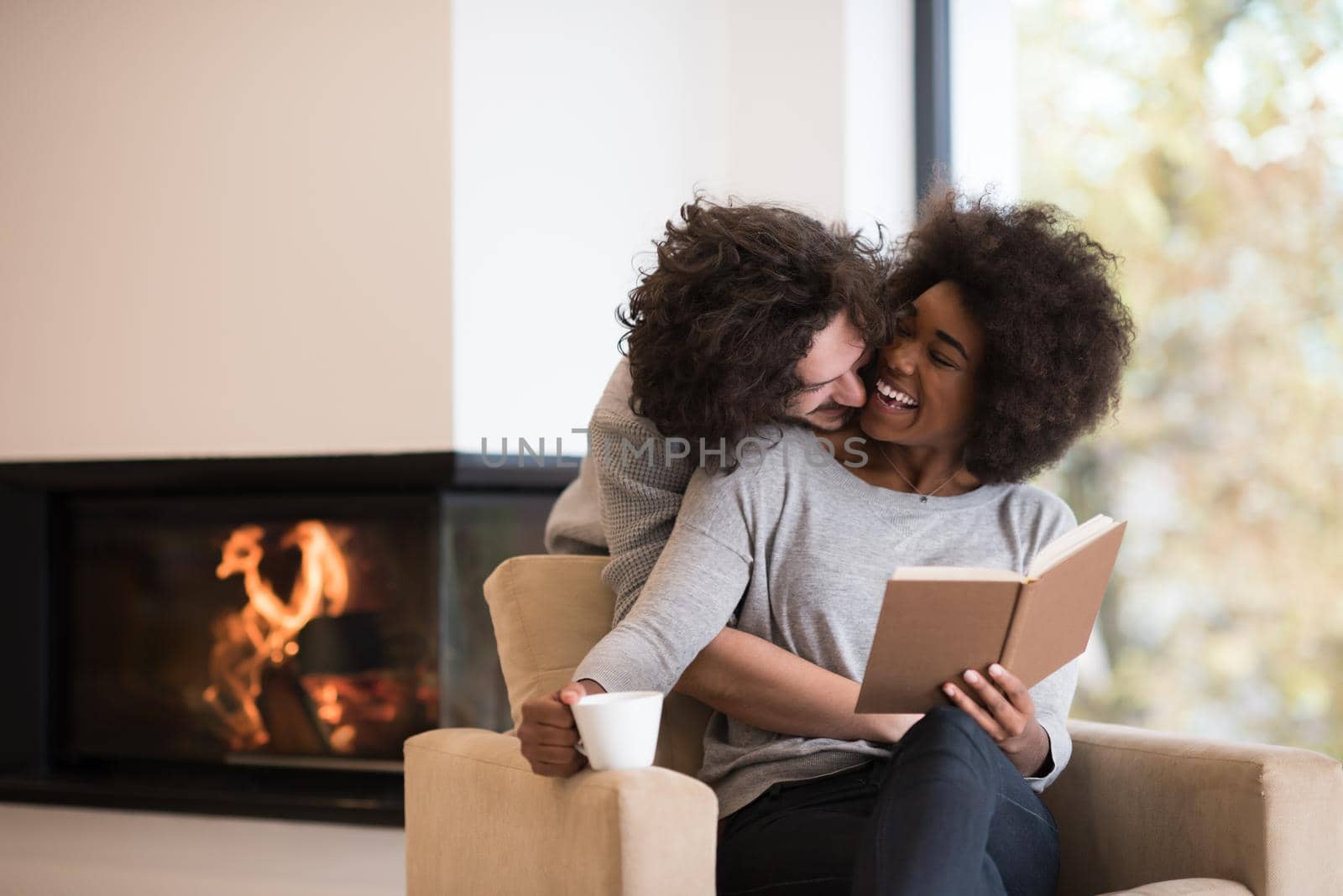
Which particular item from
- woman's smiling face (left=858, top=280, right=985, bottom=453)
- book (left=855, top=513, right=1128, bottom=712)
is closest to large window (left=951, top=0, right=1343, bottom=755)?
woman's smiling face (left=858, top=280, right=985, bottom=453)

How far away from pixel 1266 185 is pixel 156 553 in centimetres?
296

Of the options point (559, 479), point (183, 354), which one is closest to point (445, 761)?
point (559, 479)

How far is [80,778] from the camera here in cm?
318

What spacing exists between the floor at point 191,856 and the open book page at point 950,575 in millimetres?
1510

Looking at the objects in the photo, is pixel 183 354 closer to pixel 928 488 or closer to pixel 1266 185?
pixel 928 488

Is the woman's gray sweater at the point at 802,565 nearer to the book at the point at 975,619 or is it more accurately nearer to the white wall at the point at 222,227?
the book at the point at 975,619

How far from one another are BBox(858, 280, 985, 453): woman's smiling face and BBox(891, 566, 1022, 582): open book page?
0.41m

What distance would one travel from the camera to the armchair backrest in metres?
1.59

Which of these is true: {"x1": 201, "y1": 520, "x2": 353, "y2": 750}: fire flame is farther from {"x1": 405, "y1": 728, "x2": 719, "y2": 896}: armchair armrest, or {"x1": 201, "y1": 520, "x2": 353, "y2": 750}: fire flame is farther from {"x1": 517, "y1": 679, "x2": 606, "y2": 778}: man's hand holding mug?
{"x1": 517, "y1": 679, "x2": 606, "y2": 778}: man's hand holding mug

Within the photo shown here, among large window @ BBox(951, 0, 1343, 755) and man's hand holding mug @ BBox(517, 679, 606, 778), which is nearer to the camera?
man's hand holding mug @ BBox(517, 679, 606, 778)

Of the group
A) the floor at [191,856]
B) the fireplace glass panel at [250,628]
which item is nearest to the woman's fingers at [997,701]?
the floor at [191,856]

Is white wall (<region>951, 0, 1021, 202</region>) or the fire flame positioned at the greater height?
white wall (<region>951, 0, 1021, 202</region>)

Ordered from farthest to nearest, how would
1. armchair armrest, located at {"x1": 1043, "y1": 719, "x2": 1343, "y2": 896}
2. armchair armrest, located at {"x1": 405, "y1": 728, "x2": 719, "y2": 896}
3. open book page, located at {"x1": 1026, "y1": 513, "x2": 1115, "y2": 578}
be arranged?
1. armchair armrest, located at {"x1": 1043, "y1": 719, "x2": 1343, "y2": 896}
2. open book page, located at {"x1": 1026, "y1": 513, "x2": 1115, "y2": 578}
3. armchair armrest, located at {"x1": 405, "y1": 728, "x2": 719, "y2": 896}

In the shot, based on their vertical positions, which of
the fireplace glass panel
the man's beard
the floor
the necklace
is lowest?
the floor
